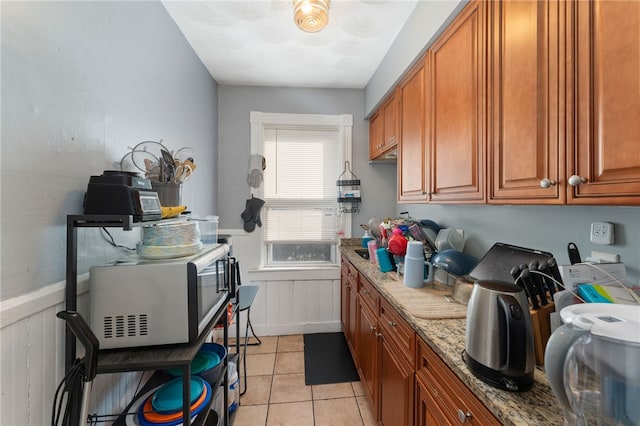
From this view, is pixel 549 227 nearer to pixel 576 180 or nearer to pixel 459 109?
pixel 576 180

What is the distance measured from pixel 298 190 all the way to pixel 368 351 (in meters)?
1.73

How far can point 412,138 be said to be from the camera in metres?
1.79

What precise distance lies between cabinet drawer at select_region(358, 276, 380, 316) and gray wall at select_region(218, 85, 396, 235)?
1.01m

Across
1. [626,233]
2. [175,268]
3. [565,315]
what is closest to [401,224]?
[626,233]

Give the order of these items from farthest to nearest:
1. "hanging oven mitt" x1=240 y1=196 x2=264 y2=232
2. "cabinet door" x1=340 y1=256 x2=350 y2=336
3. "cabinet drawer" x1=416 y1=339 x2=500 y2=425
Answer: "hanging oven mitt" x1=240 y1=196 x2=264 y2=232
"cabinet door" x1=340 y1=256 x2=350 y2=336
"cabinet drawer" x1=416 y1=339 x2=500 y2=425

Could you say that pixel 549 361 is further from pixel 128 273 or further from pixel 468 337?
pixel 128 273

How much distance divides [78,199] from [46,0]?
0.67 metres

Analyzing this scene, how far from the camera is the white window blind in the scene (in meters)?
2.75

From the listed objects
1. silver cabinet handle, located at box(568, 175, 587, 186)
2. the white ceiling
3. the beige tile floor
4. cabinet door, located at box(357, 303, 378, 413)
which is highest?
the white ceiling

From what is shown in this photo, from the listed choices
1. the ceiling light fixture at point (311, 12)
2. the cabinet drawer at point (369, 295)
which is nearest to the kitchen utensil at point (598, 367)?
the cabinet drawer at point (369, 295)

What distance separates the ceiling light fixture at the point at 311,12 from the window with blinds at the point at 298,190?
4.20 ft

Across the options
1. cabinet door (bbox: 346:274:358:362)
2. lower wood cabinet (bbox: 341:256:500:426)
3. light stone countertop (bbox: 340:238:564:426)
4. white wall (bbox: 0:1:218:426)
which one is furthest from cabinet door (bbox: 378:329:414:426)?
white wall (bbox: 0:1:218:426)

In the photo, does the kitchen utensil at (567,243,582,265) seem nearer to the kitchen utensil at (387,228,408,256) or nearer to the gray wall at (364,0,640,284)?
the gray wall at (364,0,640,284)

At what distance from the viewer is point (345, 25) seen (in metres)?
1.76
